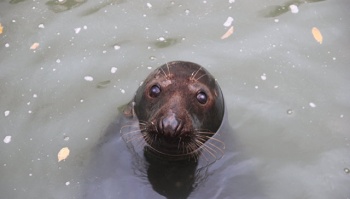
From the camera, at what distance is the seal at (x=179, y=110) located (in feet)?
15.3

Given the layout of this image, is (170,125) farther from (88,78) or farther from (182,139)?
(88,78)

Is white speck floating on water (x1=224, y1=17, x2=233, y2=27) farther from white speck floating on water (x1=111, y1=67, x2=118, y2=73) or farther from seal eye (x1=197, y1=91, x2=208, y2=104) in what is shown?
seal eye (x1=197, y1=91, x2=208, y2=104)

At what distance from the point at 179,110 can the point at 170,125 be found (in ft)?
1.09

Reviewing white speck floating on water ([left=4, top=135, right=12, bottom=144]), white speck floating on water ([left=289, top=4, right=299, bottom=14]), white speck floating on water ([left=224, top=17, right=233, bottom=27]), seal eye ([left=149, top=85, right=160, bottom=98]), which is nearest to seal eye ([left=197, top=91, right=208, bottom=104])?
seal eye ([left=149, top=85, right=160, bottom=98])

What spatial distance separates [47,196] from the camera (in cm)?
537

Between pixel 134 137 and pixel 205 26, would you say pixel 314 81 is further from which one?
pixel 134 137

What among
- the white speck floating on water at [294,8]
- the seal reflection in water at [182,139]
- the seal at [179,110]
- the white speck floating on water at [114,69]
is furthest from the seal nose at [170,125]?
the white speck floating on water at [294,8]

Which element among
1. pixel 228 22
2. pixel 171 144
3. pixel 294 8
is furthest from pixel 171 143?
pixel 294 8

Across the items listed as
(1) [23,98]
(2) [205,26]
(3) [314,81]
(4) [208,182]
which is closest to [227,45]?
(2) [205,26]

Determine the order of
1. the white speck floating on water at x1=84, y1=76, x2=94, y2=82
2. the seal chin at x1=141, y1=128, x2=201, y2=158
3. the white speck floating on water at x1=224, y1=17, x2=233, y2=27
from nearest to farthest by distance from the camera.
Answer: the seal chin at x1=141, y1=128, x2=201, y2=158
the white speck floating on water at x1=84, y1=76, x2=94, y2=82
the white speck floating on water at x1=224, y1=17, x2=233, y2=27

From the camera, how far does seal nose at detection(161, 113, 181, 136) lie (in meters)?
4.42

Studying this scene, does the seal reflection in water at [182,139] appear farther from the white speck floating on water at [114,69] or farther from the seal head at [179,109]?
the white speck floating on water at [114,69]

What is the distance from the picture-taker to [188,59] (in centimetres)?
652

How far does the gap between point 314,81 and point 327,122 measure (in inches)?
23.4
